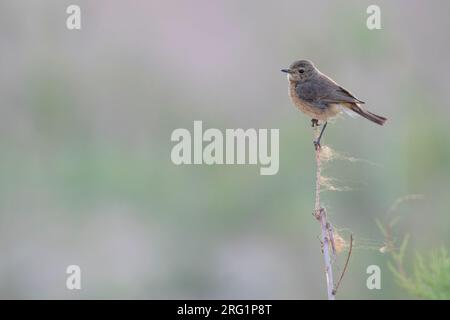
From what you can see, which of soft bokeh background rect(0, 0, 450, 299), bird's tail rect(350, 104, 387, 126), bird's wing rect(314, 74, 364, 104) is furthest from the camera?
soft bokeh background rect(0, 0, 450, 299)

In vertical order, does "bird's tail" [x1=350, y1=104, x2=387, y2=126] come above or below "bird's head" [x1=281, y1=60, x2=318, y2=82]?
below

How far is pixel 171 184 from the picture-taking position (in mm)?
11328

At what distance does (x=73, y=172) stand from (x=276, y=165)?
2.81m

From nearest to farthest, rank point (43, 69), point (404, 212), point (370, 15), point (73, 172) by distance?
1. point (404, 212)
2. point (370, 15)
3. point (73, 172)
4. point (43, 69)

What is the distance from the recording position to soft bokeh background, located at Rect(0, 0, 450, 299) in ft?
33.7

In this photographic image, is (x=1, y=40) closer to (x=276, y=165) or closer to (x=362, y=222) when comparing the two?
(x=276, y=165)

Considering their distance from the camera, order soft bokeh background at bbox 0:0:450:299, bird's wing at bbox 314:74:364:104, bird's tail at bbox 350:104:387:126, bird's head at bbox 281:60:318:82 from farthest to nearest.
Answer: soft bokeh background at bbox 0:0:450:299 < bird's head at bbox 281:60:318:82 < bird's wing at bbox 314:74:364:104 < bird's tail at bbox 350:104:387:126

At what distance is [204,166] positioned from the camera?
1174 cm

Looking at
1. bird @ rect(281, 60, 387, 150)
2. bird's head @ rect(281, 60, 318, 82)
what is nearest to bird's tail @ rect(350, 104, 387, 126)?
bird @ rect(281, 60, 387, 150)

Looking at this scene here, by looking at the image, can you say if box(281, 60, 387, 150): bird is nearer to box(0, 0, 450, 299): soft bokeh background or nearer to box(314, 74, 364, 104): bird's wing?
box(314, 74, 364, 104): bird's wing

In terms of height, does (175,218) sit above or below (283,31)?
below

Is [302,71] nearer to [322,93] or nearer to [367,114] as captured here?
[322,93]

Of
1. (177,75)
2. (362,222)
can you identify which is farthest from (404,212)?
(177,75)

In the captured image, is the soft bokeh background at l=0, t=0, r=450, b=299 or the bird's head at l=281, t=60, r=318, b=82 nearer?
the bird's head at l=281, t=60, r=318, b=82
